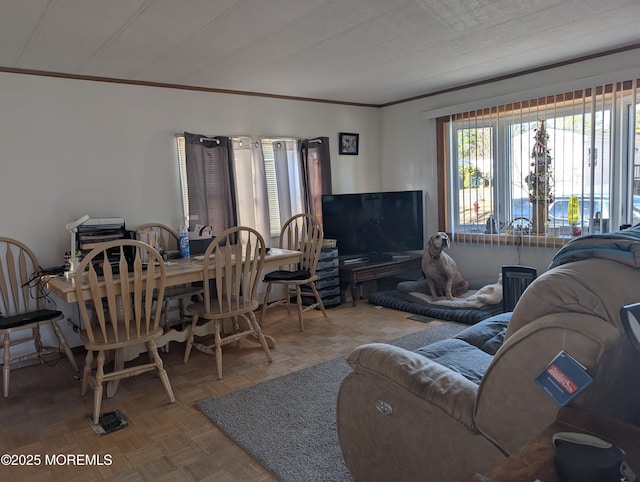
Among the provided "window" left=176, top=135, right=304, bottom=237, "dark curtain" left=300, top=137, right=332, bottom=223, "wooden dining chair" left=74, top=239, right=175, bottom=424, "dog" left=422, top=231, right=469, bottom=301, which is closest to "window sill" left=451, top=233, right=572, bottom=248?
"dog" left=422, top=231, right=469, bottom=301

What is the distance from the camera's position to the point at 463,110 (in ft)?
15.2

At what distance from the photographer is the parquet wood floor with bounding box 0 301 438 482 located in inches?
81.2

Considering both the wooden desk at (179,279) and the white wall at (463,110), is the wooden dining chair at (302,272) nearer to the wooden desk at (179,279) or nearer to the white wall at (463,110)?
the wooden desk at (179,279)

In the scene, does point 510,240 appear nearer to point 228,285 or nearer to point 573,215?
point 573,215

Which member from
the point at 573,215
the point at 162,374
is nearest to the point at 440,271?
the point at 573,215

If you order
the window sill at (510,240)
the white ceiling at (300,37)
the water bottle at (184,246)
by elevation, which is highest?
the white ceiling at (300,37)

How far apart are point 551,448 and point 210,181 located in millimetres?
3748

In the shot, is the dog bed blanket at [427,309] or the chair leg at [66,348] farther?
the dog bed blanket at [427,309]

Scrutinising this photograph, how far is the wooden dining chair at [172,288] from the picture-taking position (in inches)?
148

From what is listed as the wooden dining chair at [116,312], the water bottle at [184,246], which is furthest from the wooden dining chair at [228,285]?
the water bottle at [184,246]

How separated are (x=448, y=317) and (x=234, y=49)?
2.79m

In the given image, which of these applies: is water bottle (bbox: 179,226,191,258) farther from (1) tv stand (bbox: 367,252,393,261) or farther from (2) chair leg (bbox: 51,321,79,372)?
(1) tv stand (bbox: 367,252,393,261)

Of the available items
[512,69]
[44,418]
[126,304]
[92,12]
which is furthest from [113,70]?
[512,69]

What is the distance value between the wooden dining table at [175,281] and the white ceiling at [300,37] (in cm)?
145
